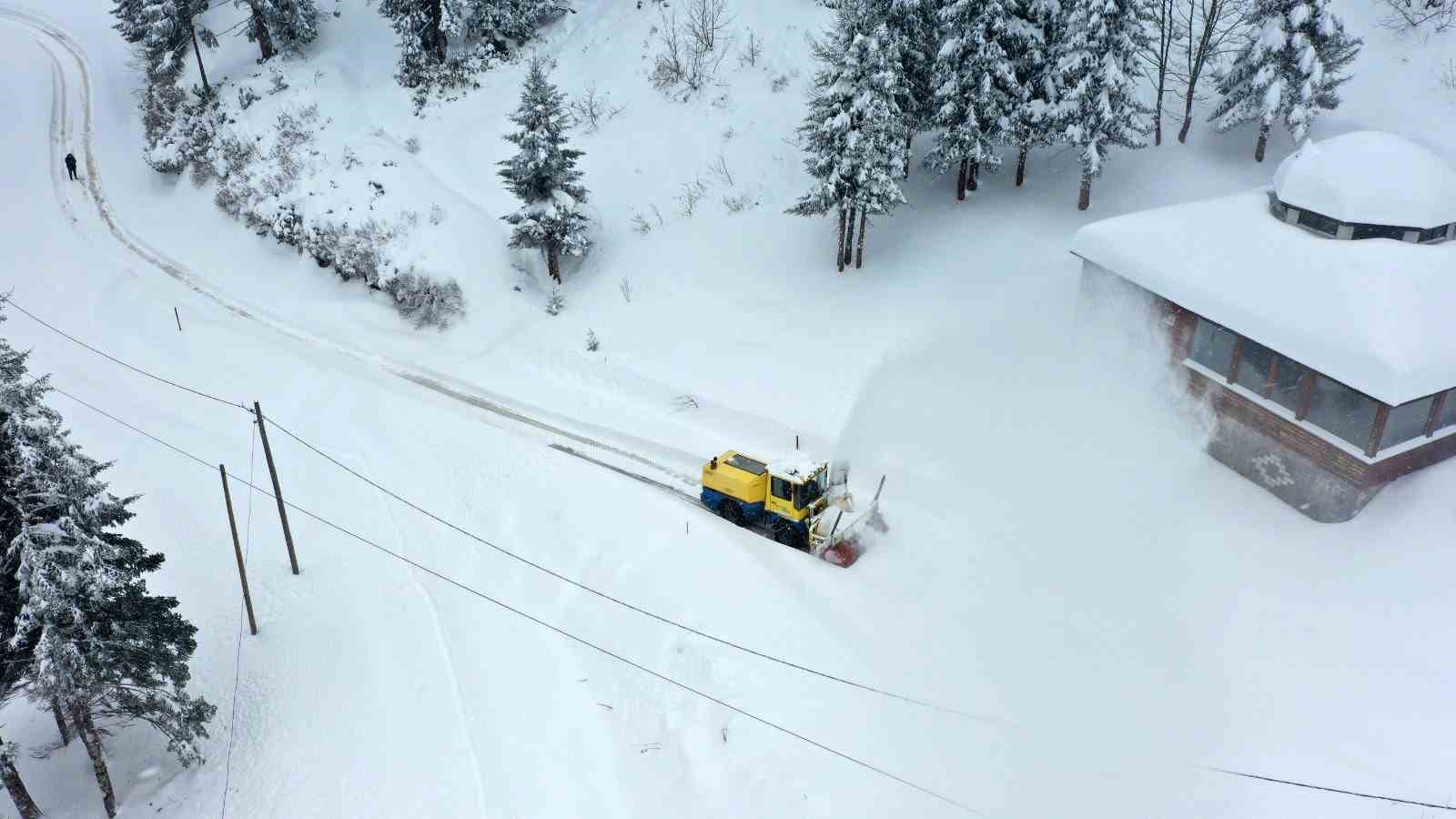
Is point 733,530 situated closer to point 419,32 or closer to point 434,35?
point 419,32

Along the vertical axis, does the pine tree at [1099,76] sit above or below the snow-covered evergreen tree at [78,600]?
above

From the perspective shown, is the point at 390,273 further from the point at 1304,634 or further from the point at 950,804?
the point at 1304,634

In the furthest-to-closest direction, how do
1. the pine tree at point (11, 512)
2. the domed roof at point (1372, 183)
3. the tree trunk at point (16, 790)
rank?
the domed roof at point (1372, 183) < the tree trunk at point (16, 790) < the pine tree at point (11, 512)

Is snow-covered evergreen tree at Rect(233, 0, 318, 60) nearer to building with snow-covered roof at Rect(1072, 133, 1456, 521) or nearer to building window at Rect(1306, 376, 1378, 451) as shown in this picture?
building with snow-covered roof at Rect(1072, 133, 1456, 521)

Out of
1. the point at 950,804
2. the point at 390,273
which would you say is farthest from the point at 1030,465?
the point at 390,273

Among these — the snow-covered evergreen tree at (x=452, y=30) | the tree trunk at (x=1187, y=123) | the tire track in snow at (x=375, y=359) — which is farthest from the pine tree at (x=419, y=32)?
the tree trunk at (x=1187, y=123)

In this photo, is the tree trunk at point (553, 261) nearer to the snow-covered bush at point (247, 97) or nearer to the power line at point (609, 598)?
the power line at point (609, 598)

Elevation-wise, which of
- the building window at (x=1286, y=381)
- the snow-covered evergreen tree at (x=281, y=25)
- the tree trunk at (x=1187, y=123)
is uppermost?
the snow-covered evergreen tree at (x=281, y=25)
